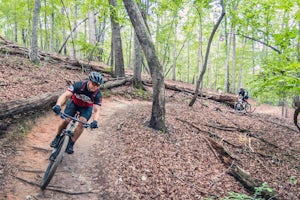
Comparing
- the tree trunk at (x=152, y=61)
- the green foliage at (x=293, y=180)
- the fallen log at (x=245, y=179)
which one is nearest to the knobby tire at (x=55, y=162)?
the tree trunk at (x=152, y=61)

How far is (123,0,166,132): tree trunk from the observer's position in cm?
753

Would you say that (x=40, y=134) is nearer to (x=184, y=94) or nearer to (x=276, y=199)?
(x=276, y=199)

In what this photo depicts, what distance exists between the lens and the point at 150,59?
7867 mm

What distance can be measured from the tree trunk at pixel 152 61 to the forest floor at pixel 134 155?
21.2 inches

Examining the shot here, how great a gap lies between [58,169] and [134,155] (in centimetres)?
204

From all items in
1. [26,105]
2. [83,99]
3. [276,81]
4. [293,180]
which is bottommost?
[293,180]

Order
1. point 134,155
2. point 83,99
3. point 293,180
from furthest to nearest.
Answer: point 293,180 < point 134,155 < point 83,99

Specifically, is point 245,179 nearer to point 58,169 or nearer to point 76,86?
point 58,169

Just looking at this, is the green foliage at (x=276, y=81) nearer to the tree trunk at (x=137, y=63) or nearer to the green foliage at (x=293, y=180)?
the green foliage at (x=293, y=180)

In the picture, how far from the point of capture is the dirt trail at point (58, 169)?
4712 mm

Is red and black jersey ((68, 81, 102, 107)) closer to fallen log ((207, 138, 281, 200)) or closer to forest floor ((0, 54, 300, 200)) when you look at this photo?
forest floor ((0, 54, 300, 200))

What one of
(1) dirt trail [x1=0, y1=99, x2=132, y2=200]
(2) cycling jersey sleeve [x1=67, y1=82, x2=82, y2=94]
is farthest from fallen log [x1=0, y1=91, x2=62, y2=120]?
(2) cycling jersey sleeve [x1=67, y1=82, x2=82, y2=94]

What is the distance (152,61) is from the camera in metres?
7.87

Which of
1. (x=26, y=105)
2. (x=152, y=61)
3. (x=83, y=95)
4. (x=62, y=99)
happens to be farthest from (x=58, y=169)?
(x=152, y=61)
